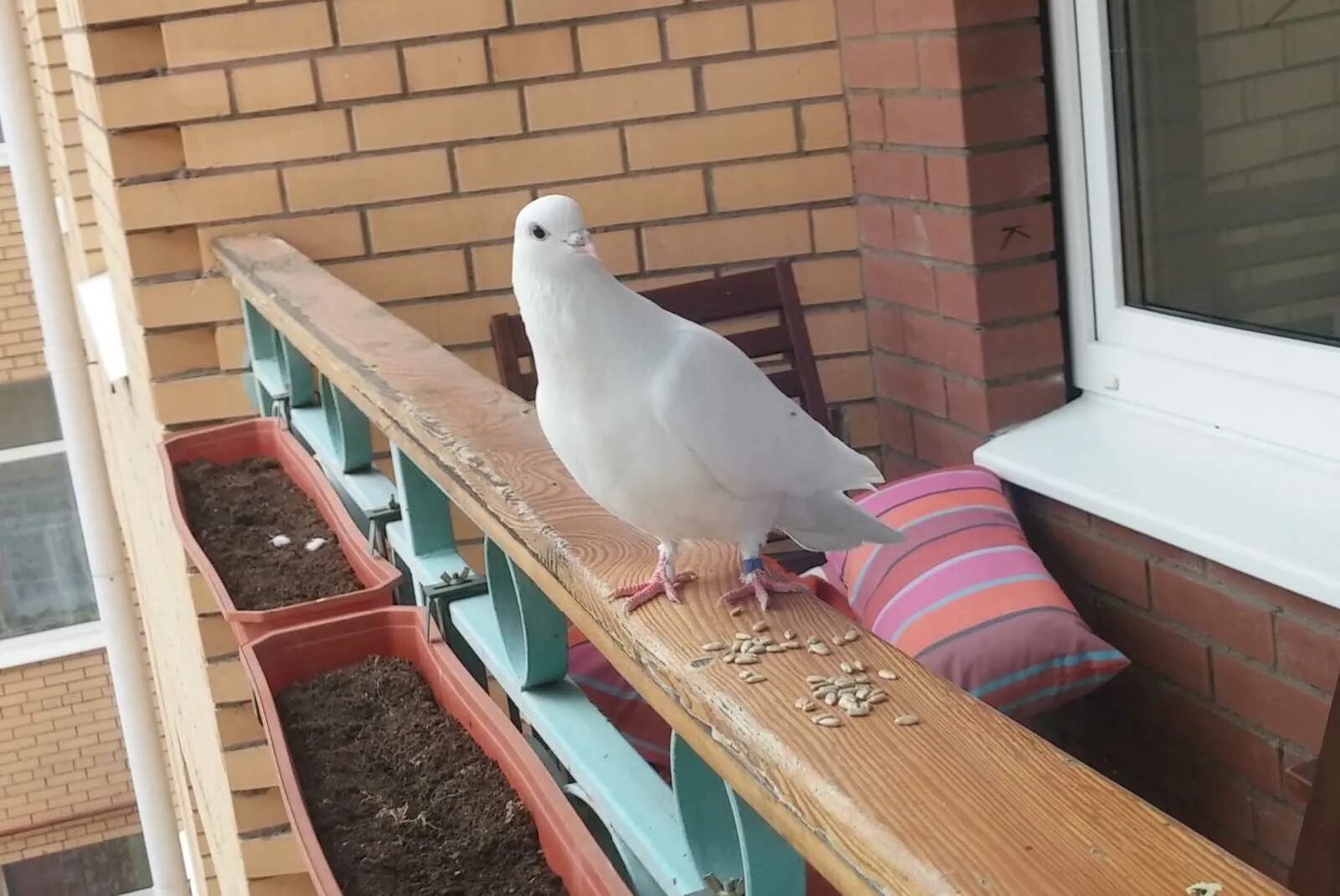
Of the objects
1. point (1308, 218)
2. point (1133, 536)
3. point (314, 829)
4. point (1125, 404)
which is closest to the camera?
point (314, 829)

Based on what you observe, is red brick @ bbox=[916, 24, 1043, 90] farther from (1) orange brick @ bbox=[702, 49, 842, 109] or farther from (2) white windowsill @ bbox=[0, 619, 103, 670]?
(2) white windowsill @ bbox=[0, 619, 103, 670]

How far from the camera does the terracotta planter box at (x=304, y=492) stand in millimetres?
1603

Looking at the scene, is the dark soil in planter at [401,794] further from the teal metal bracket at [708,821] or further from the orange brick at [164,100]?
the orange brick at [164,100]

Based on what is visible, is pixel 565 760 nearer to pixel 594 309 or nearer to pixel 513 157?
pixel 594 309

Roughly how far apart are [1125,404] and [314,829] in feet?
5.20

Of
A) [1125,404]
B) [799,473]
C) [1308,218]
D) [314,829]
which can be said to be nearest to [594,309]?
[799,473]

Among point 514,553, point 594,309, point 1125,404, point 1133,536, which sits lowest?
point 1133,536

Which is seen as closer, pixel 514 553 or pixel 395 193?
pixel 514 553

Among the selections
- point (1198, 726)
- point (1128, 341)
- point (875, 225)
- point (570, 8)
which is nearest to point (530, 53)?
point (570, 8)

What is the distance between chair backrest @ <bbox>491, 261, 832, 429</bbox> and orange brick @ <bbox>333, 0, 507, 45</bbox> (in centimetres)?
53

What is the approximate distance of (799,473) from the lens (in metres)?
1.16

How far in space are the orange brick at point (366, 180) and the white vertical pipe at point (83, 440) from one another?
173 cm

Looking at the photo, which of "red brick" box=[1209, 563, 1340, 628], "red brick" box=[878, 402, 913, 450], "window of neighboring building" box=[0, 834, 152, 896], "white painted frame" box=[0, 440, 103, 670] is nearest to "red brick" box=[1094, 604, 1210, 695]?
"red brick" box=[1209, 563, 1340, 628]

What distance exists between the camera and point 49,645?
8078 mm
